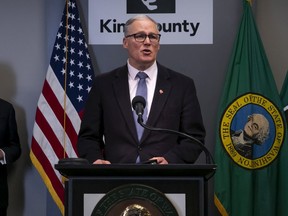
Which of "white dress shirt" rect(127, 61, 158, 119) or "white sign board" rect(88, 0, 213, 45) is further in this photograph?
"white sign board" rect(88, 0, 213, 45)

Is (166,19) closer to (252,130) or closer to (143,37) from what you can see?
(252,130)

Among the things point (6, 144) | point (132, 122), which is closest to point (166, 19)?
point (6, 144)

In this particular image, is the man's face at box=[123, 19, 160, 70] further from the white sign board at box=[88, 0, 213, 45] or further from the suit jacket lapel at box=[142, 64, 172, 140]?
the white sign board at box=[88, 0, 213, 45]

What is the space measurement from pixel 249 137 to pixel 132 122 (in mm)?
2133

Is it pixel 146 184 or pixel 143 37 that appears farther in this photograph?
pixel 143 37

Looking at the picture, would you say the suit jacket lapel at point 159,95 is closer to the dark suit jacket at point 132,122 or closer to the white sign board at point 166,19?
the dark suit jacket at point 132,122

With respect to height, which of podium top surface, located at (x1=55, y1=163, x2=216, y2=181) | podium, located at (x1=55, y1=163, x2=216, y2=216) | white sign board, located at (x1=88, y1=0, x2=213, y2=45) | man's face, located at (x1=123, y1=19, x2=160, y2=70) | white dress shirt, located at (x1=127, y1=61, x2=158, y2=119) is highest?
white sign board, located at (x1=88, y1=0, x2=213, y2=45)

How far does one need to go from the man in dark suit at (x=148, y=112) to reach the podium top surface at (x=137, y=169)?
2.13 ft

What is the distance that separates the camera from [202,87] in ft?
17.3

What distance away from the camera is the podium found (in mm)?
2324

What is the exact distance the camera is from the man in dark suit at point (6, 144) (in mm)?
4980

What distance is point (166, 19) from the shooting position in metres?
5.29

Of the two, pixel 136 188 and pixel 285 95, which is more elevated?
pixel 285 95

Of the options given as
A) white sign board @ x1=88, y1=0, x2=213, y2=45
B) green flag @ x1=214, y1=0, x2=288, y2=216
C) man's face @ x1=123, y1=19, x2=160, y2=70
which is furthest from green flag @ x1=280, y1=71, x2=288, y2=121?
man's face @ x1=123, y1=19, x2=160, y2=70
